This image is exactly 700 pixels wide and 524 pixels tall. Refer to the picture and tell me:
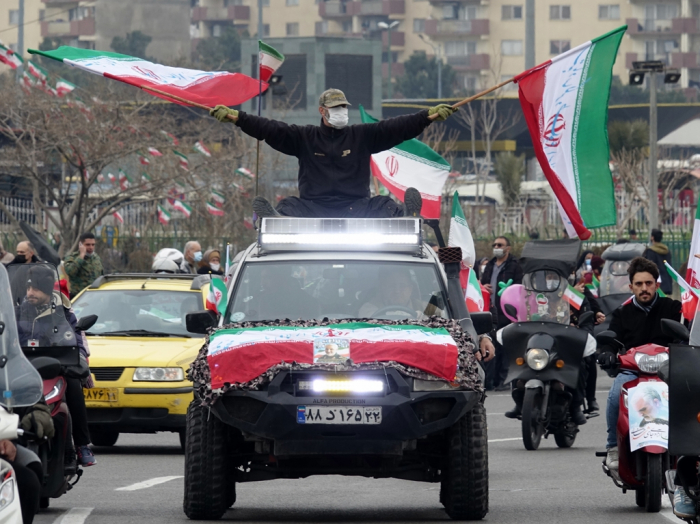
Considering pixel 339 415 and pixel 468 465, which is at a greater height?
pixel 339 415

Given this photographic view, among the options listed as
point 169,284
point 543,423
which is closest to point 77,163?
point 169,284

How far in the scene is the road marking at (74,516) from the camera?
30.7ft

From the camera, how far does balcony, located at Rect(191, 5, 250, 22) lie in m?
134

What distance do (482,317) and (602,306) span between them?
20.3 feet

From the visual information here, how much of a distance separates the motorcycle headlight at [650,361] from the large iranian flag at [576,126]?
2543 millimetres

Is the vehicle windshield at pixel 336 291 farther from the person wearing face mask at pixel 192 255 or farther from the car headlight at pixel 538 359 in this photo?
the person wearing face mask at pixel 192 255

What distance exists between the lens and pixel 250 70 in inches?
2146

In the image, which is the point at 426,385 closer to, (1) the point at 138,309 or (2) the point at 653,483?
(2) the point at 653,483

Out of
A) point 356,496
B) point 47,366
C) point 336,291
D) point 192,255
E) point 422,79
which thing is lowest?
point 356,496

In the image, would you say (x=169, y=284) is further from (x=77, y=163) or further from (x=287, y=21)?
(x=287, y=21)

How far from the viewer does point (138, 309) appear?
15.4 m

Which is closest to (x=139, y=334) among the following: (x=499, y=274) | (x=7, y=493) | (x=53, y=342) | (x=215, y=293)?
(x=215, y=293)

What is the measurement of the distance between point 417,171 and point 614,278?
14.3 ft

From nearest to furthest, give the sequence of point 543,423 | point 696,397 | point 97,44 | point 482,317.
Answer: point 696,397
point 482,317
point 543,423
point 97,44
